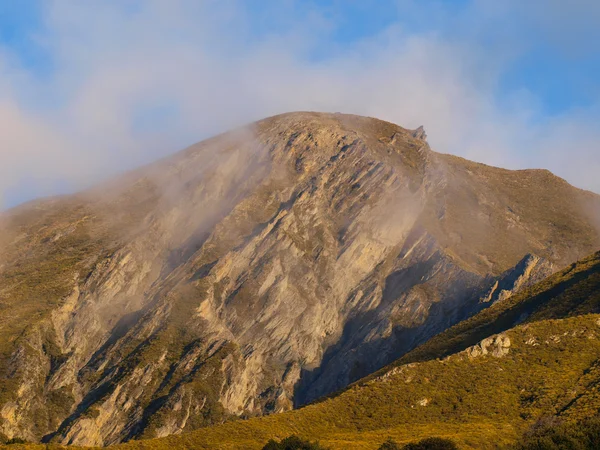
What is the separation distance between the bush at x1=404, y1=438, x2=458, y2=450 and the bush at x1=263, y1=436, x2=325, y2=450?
11.3 meters

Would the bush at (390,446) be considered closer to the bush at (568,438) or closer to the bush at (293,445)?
the bush at (293,445)

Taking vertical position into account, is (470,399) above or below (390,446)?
above

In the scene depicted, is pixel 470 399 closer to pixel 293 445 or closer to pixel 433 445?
pixel 433 445

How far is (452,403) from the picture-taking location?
337 ft

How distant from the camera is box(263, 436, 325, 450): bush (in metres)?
85.0

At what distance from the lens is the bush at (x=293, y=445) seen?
8504cm

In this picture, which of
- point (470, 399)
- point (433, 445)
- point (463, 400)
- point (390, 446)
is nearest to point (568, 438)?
point (433, 445)

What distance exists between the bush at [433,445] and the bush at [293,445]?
11.3 meters

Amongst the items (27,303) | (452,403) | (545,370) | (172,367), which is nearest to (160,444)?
(452,403)

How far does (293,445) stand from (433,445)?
17.3 metres

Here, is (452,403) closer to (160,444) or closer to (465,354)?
(465,354)

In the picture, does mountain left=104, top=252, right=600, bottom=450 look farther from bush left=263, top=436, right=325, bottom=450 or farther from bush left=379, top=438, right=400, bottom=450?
bush left=379, top=438, right=400, bottom=450

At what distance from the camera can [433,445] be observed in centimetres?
7944

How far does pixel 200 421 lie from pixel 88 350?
42297 millimetres
